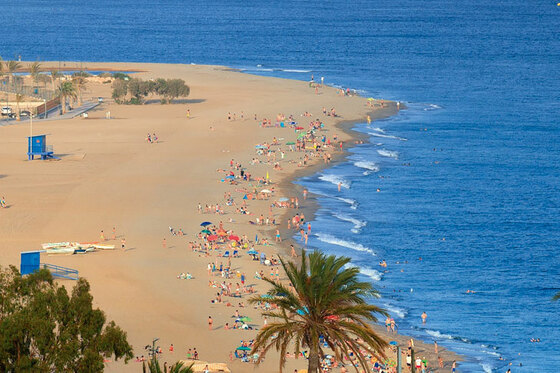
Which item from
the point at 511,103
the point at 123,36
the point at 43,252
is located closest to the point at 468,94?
the point at 511,103

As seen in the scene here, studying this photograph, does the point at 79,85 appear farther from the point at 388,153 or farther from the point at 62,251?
the point at 62,251

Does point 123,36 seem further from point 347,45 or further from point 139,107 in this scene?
point 139,107

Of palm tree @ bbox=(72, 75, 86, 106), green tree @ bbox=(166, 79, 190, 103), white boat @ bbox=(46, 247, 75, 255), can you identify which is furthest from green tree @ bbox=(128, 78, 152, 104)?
white boat @ bbox=(46, 247, 75, 255)

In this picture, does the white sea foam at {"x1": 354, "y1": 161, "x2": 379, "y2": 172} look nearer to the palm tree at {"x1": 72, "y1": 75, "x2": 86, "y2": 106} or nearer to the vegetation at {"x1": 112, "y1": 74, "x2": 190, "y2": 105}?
the vegetation at {"x1": 112, "y1": 74, "x2": 190, "y2": 105}

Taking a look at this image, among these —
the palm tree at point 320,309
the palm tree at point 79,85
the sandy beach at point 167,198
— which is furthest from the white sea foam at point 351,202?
the palm tree at point 79,85

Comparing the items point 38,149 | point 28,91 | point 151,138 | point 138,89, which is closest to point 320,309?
point 38,149

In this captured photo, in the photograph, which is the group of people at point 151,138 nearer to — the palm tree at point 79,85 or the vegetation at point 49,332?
the palm tree at point 79,85
